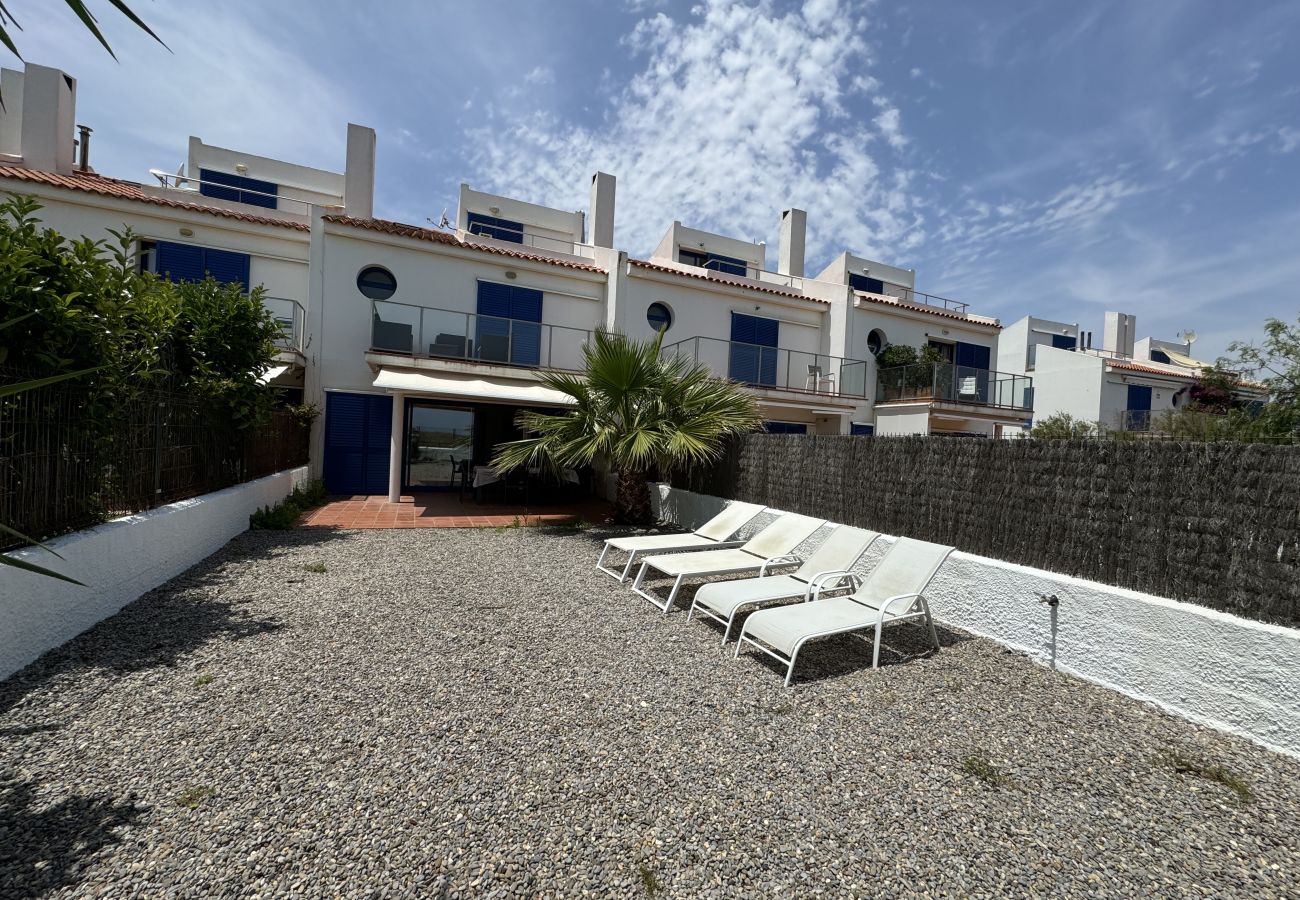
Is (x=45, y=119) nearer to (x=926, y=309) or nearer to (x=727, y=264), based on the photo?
(x=727, y=264)

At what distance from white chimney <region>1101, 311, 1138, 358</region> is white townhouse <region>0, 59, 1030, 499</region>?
71.5ft

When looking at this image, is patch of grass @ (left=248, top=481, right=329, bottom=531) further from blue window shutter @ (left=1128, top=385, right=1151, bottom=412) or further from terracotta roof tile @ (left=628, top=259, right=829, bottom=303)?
blue window shutter @ (left=1128, top=385, right=1151, bottom=412)

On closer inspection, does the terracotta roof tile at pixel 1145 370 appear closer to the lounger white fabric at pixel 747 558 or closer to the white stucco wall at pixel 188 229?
the lounger white fabric at pixel 747 558

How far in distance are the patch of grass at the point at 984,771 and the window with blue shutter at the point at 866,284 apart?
29.0m

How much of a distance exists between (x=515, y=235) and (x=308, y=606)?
21.7 m

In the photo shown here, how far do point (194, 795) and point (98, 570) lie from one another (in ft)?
12.7

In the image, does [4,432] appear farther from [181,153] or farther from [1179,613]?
[181,153]

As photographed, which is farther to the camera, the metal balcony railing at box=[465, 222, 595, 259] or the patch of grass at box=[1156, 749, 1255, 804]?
the metal balcony railing at box=[465, 222, 595, 259]

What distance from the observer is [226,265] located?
15500 mm

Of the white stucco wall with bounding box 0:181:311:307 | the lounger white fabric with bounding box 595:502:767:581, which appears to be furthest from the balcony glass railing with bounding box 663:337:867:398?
the white stucco wall with bounding box 0:181:311:307

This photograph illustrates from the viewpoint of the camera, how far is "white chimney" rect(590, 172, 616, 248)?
23109 mm

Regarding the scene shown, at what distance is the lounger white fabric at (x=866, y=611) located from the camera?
16.9ft

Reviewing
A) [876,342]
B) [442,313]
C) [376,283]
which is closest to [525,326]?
[442,313]

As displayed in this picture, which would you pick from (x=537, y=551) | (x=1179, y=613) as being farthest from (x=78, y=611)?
(x=1179, y=613)
